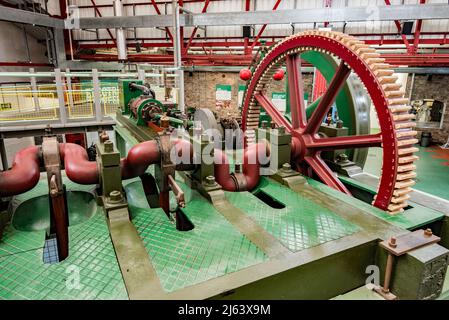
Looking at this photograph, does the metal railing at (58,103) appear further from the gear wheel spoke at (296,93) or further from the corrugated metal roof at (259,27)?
the corrugated metal roof at (259,27)

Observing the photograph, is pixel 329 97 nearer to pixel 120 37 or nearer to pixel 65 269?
pixel 65 269

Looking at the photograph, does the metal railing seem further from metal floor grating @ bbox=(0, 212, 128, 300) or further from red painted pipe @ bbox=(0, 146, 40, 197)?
metal floor grating @ bbox=(0, 212, 128, 300)

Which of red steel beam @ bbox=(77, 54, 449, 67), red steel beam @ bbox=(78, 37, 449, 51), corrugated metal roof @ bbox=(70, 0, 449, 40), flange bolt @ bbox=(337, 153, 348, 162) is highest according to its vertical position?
corrugated metal roof @ bbox=(70, 0, 449, 40)

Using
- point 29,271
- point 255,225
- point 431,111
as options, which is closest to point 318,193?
point 255,225

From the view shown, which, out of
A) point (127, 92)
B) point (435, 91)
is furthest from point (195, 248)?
point (435, 91)

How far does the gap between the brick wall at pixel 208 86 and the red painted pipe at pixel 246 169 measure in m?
11.6

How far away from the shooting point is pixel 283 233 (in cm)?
220

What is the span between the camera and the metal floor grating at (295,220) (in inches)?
83.1

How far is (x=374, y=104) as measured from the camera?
2.61 meters

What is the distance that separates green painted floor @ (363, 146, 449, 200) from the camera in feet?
23.8

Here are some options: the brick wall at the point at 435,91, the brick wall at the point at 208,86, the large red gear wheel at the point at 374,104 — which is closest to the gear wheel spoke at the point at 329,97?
the large red gear wheel at the point at 374,104

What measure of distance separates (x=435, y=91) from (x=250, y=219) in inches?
491

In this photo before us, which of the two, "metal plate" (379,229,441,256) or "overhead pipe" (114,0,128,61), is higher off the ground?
"overhead pipe" (114,0,128,61)

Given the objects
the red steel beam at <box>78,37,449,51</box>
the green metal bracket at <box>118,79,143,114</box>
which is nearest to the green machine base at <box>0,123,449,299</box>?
the green metal bracket at <box>118,79,143,114</box>
